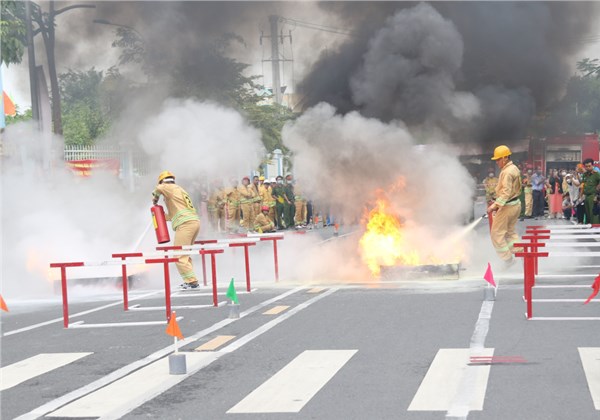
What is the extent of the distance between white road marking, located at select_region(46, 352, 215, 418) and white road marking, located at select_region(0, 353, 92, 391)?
3.07ft

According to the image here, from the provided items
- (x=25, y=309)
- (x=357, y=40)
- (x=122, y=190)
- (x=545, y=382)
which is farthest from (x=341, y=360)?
(x=122, y=190)

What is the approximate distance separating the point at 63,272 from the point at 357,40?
660cm

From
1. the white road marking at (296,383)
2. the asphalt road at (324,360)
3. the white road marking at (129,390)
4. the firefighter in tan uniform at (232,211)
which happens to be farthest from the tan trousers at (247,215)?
the white road marking at (129,390)

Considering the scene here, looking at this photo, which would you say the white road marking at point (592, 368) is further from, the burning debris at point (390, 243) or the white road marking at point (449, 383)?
the burning debris at point (390, 243)

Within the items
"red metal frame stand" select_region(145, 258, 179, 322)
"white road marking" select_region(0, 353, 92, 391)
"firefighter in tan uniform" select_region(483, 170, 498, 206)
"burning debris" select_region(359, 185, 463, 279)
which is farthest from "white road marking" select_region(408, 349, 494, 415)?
"firefighter in tan uniform" select_region(483, 170, 498, 206)

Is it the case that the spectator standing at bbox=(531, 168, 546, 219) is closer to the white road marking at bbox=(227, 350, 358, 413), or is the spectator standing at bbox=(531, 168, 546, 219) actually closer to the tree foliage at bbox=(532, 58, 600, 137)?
the tree foliage at bbox=(532, 58, 600, 137)

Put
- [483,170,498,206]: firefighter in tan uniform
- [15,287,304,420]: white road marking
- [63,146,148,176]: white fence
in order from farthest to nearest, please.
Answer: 1. [483,170,498,206]: firefighter in tan uniform
2. [63,146,148,176]: white fence
3. [15,287,304,420]: white road marking

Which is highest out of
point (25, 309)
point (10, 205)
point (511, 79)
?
point (511, 79)

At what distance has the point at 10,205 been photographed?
64.4 feet

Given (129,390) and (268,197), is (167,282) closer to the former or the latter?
(129,390)

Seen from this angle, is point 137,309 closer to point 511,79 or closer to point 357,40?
point 357,40

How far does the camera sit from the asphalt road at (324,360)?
7.23 metres

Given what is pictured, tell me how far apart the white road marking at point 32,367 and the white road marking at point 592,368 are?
4.57 meters

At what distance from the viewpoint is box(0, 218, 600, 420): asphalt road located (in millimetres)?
7230
